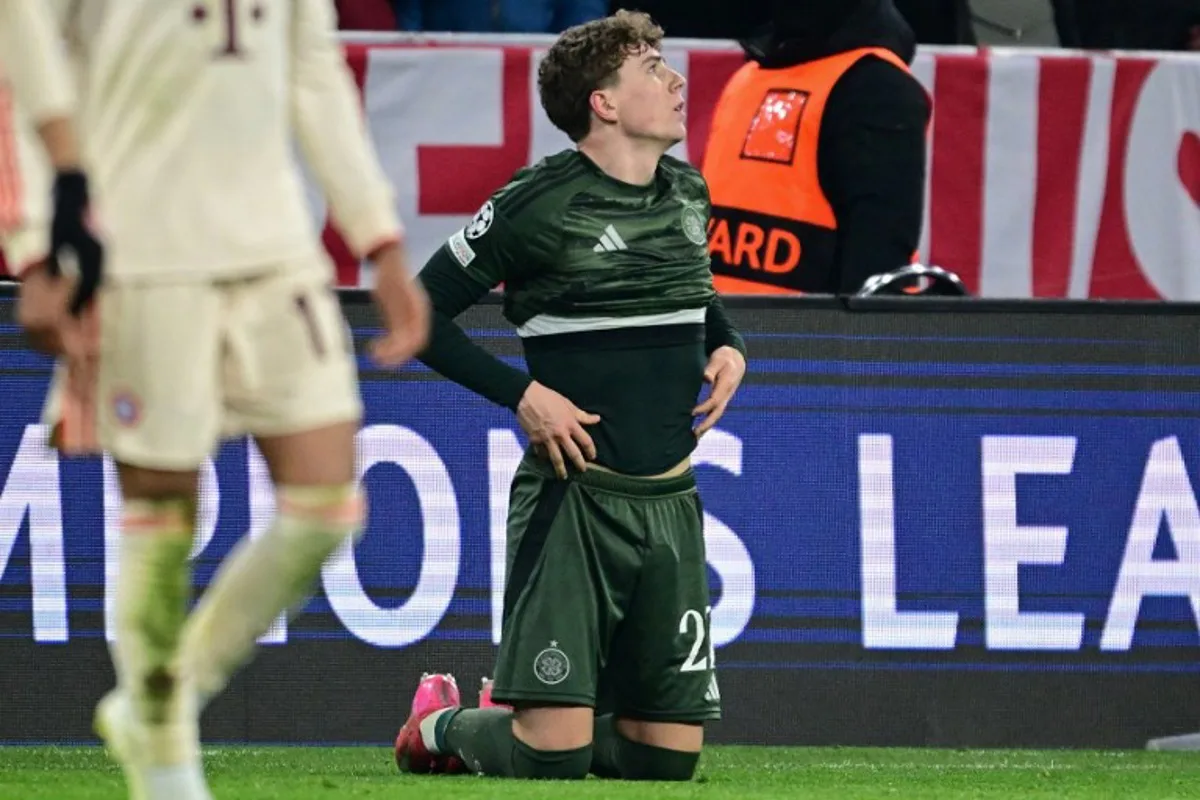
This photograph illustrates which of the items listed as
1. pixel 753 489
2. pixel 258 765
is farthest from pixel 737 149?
pixel 258 765

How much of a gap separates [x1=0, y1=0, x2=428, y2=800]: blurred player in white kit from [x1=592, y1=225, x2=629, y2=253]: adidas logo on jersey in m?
1.67

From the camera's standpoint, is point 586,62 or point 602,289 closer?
point 602,289

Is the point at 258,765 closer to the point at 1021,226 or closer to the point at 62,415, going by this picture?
the point at 62,415

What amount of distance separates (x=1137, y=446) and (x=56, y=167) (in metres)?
4.09

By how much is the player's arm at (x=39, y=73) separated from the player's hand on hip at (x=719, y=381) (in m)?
2.30

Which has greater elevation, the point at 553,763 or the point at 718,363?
the point at 718,363

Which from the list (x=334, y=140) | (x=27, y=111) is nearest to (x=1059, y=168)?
(x=334, y=140)

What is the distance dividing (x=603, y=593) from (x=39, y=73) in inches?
93.3

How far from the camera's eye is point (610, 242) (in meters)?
5.70

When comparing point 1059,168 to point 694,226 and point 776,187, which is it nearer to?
point 776,187

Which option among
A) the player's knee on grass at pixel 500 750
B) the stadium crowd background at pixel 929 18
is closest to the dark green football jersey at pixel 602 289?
the player's knee on grass at pixel 500 750

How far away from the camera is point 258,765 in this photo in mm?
6195

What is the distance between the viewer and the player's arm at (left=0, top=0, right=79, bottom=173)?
3.70 meters

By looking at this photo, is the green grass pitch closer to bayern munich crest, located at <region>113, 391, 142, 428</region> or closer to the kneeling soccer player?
the kneeling soccer player
